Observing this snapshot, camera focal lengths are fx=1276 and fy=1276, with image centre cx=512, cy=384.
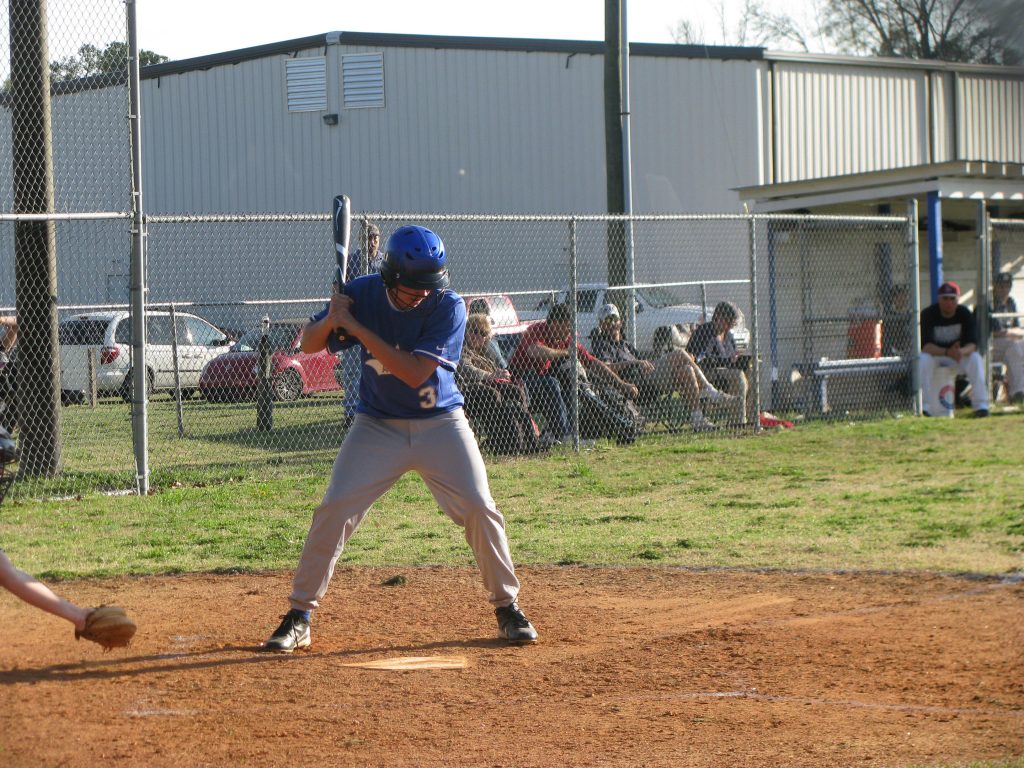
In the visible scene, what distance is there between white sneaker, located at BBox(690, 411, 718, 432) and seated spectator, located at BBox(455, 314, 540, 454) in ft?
7.84

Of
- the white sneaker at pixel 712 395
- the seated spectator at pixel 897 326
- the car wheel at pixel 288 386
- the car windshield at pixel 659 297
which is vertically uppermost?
the car windshield at pixel 659 297

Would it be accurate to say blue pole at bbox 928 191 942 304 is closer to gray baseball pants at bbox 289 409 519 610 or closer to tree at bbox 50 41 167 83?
tree at bbox 50 41 167 83

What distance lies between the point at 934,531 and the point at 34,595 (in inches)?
235

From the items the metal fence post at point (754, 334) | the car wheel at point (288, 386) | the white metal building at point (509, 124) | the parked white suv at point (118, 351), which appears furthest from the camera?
the white metal building at point (509, 124)

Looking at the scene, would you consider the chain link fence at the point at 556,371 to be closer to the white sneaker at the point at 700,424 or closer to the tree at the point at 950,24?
the white sneaker at the point at 700,424

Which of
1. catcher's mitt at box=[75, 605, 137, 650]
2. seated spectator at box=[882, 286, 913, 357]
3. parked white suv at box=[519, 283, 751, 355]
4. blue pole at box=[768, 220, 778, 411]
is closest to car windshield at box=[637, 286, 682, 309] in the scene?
parked white suv at box=[519, 283, 751, 355]

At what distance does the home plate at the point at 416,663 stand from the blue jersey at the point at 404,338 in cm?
106

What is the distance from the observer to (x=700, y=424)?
1449 cm

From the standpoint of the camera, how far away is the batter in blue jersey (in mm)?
5551

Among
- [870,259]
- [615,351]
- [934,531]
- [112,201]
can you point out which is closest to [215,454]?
[112,201]

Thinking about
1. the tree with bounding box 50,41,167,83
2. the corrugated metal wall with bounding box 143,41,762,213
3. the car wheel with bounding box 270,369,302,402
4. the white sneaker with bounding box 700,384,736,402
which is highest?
the corrugated metal wall with bounding box 143,41,762,213

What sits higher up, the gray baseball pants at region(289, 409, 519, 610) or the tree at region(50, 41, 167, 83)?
the tree at region(50, 41, 167, 83)

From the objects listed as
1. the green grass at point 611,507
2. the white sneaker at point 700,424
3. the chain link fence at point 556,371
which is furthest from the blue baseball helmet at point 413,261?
the white sneaker at point 700,424

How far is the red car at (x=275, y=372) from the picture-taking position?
16641mm
